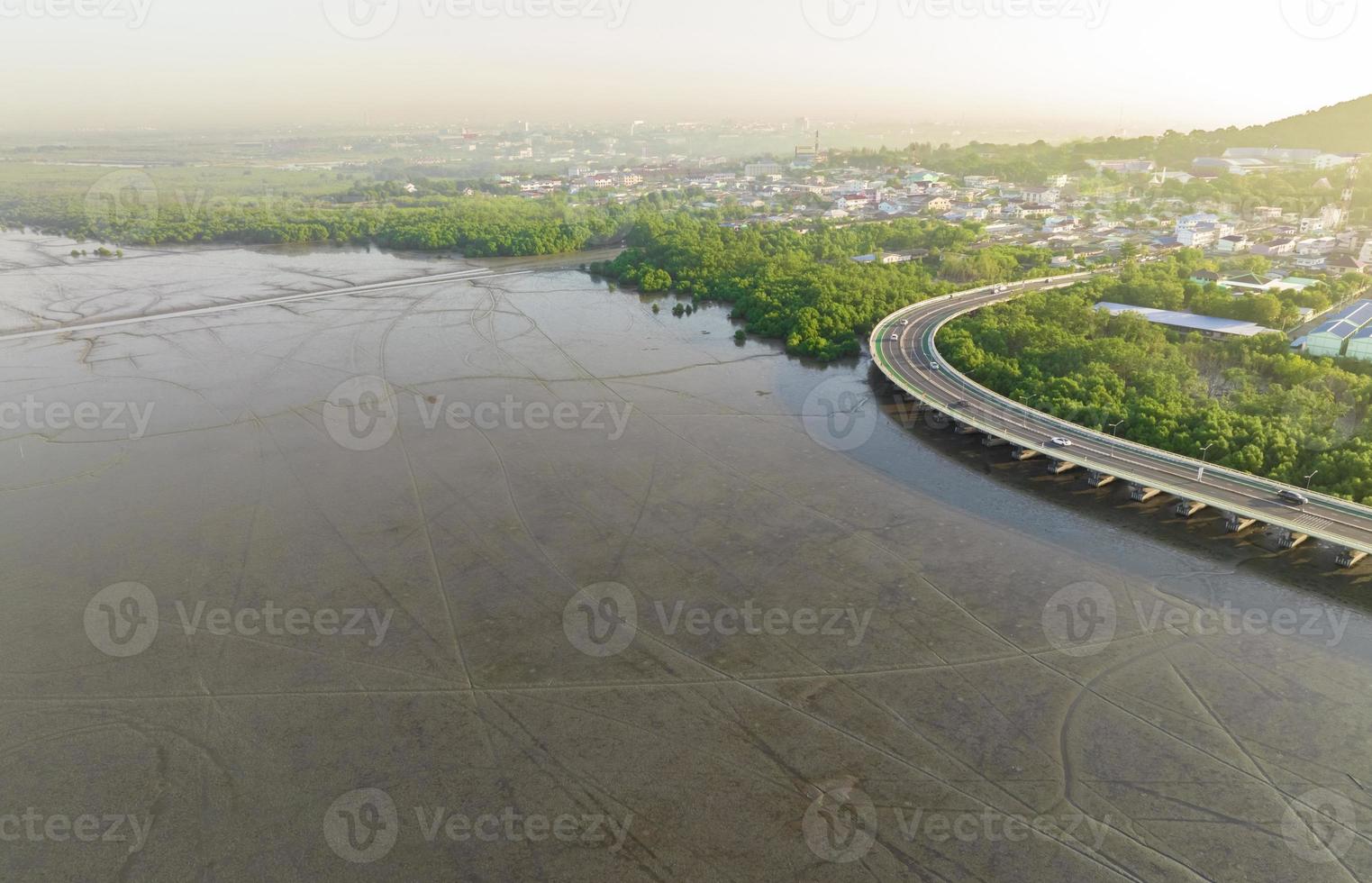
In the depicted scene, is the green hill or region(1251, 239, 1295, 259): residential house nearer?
region(1251, 239, 1295, 259): residential house

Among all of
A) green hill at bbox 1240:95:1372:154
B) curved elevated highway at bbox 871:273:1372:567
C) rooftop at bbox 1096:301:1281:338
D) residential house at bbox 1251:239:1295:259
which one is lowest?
curved elevated highway at bbox 871:273:1372:567

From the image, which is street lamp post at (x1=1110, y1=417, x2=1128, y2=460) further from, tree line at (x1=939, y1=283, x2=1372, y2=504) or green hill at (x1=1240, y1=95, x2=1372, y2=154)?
green hill at (x1=1240, y1=95, x2=1372, y2=154)

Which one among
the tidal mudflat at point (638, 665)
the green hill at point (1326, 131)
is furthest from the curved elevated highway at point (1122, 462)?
the green hill at point (1326, 131)

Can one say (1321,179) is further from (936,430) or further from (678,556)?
(678,556)

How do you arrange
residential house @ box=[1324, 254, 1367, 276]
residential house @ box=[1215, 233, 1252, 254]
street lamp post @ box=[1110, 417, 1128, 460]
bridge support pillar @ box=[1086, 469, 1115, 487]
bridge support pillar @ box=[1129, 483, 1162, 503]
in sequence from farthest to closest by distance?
residential house @ box=[1215, 233, 1252, 254] → residential house @ box=[1324, 254, 1367, 276] → street lamp post @ box=[1110, 417, 1128, 460] → bridge support pillar @ box=[1086, 469, 1115, 487] → bridge support pillar @ box=[1129, 483, 1162, 503]

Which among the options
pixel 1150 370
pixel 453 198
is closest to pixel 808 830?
pixel 1150 370

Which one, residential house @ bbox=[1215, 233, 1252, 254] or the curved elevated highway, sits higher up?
residential house @ bbox=[1215, 233, 1252, 254]

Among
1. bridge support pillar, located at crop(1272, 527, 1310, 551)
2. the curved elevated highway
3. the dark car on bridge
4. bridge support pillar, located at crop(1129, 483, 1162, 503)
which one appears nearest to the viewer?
the curved elevated highway

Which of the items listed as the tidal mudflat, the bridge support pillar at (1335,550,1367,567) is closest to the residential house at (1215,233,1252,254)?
the tidal mudflat
